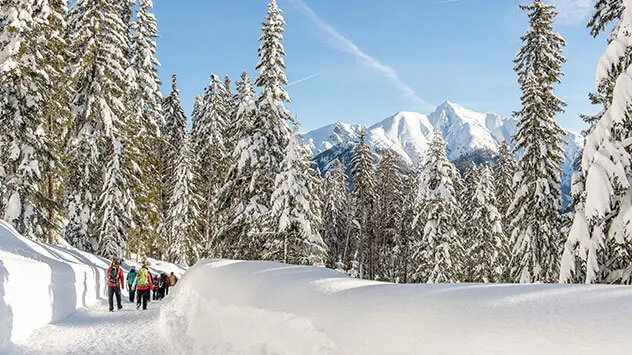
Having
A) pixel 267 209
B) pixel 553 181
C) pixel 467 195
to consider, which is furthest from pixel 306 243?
pixel 467 195

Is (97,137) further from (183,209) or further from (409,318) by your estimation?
(409,318)

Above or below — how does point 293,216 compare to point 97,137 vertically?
below

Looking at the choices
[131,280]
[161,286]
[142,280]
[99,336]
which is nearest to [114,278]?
[142,280]

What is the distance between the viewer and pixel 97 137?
24.5m

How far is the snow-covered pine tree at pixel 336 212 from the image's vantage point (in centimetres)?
5434

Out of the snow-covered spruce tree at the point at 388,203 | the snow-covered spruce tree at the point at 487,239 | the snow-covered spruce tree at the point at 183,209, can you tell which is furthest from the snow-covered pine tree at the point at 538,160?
the snow-covered spruce tree at the point at 183,209

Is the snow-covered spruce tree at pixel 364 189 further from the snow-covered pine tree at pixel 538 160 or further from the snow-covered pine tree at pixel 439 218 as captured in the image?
the snow-covered pine tree at pixel 538 160

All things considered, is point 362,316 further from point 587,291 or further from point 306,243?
point 306,243

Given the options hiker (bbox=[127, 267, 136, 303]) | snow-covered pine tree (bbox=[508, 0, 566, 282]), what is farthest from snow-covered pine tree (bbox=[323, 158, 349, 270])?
hiker (bbox=[127, 267, 136, 303])

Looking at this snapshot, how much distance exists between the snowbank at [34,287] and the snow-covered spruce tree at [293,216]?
26.5ft

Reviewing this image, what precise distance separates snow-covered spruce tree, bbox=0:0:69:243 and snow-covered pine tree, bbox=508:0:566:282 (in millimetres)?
21280

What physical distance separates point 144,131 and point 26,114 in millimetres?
9519

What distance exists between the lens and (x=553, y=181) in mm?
21250

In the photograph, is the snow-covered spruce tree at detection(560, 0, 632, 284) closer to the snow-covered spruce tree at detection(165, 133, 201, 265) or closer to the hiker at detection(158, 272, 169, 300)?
the hiker at detection(158, 272, 169, 300)
